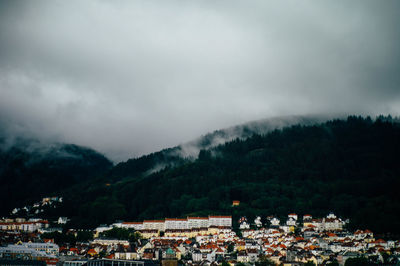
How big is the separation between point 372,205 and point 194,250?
4605 centimetres

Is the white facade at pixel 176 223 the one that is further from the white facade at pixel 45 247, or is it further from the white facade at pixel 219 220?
the white facade at pixel 45 247

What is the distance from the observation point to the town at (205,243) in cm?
8288

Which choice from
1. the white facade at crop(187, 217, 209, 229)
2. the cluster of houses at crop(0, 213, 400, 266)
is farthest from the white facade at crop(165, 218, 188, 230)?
the cluster of houses at crop(0, 213, 400, 266)

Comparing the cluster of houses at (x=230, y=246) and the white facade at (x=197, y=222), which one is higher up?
the white facade at (x=197, y=222)

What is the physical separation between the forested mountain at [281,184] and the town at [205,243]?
7.26m

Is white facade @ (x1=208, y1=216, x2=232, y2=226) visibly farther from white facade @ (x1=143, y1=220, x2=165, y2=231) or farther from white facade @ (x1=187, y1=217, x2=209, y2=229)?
white facade @ (x1=143, y1=220, x2=165, y2=231)

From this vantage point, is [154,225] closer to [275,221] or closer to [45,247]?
[275,221]

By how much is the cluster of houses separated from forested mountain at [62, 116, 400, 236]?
8.14 metres

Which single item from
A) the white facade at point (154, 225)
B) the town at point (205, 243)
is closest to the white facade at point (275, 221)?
the town at point (205, 243)

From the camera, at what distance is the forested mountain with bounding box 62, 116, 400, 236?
124938mm

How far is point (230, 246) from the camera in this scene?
95.1m

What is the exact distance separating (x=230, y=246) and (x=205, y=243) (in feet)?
28.7

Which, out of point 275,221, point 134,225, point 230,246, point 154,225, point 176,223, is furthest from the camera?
point 134,225

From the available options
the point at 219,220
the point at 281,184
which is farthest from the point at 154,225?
the point at 281,184
